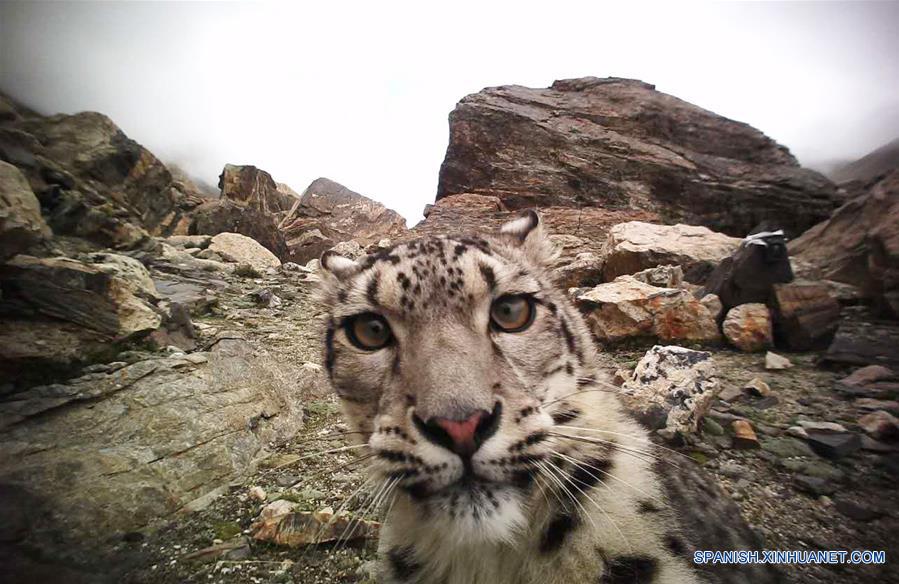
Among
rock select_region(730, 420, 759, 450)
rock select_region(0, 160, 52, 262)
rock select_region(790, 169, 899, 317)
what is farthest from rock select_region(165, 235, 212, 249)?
rock select_region(790, 169, 899, 317)

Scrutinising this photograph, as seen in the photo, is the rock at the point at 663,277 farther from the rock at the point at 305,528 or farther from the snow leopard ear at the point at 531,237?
the rock at the point at 305,528

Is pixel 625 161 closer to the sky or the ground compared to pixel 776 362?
closer to the sky

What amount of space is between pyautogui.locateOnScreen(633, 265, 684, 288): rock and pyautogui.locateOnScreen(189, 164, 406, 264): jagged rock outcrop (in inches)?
201

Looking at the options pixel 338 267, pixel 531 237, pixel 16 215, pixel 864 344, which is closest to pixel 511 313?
pixel 531 237

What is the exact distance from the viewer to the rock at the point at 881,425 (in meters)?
1.60

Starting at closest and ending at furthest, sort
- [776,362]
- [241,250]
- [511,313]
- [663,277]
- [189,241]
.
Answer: [511,313] → [776,362] → [663,277] → [189,241] → [241,250]

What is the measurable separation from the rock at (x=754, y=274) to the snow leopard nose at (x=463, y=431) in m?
2.59

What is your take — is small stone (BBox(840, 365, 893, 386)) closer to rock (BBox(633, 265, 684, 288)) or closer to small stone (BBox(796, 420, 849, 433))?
small stone (BBox(796, 420, 849, 433))

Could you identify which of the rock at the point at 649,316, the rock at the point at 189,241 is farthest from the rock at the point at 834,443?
the rock at the point at 189,241

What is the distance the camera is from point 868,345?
1.97m

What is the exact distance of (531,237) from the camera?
178 centimetres

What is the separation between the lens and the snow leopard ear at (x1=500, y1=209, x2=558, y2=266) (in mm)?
1761

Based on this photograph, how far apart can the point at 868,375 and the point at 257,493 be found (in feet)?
10.7

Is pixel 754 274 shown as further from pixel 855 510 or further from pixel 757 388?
pixel 855 510
